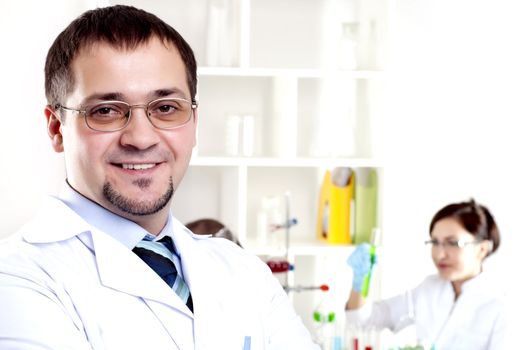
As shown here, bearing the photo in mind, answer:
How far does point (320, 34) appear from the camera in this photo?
353cm

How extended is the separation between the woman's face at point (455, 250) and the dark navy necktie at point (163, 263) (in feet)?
6.70

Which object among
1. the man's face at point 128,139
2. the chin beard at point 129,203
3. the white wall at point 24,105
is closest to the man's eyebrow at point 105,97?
the man's face at point 128,139

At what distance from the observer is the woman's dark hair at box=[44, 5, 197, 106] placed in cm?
108

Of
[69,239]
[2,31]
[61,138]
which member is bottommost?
[69,239]

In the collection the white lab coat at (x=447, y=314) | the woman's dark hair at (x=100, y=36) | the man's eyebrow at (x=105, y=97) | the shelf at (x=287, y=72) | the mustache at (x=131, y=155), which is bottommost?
the white lab coat at (x=447, y=314)

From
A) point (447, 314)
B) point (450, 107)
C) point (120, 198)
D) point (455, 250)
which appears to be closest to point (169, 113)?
point (120, 198)

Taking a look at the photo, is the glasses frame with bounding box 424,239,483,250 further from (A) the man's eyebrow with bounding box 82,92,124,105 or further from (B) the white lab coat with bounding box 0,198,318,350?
(A) the man's eyebrow with bounding box 82,92,124,105

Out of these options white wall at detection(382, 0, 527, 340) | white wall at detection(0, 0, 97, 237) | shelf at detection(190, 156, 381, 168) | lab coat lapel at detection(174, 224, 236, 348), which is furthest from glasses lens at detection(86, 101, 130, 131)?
white wall at detection(382, 0, 527, 340)

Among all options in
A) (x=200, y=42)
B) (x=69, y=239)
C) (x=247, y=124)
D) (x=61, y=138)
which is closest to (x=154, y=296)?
(x=69, y=239)

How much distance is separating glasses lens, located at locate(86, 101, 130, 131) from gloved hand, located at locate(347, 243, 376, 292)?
205 cm

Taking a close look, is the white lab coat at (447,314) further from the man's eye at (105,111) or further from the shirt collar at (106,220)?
the man's eye at (105,111)

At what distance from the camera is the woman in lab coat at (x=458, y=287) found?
302cm

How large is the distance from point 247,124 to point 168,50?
207 centimetres

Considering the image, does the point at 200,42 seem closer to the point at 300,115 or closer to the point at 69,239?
the point at 300,115
